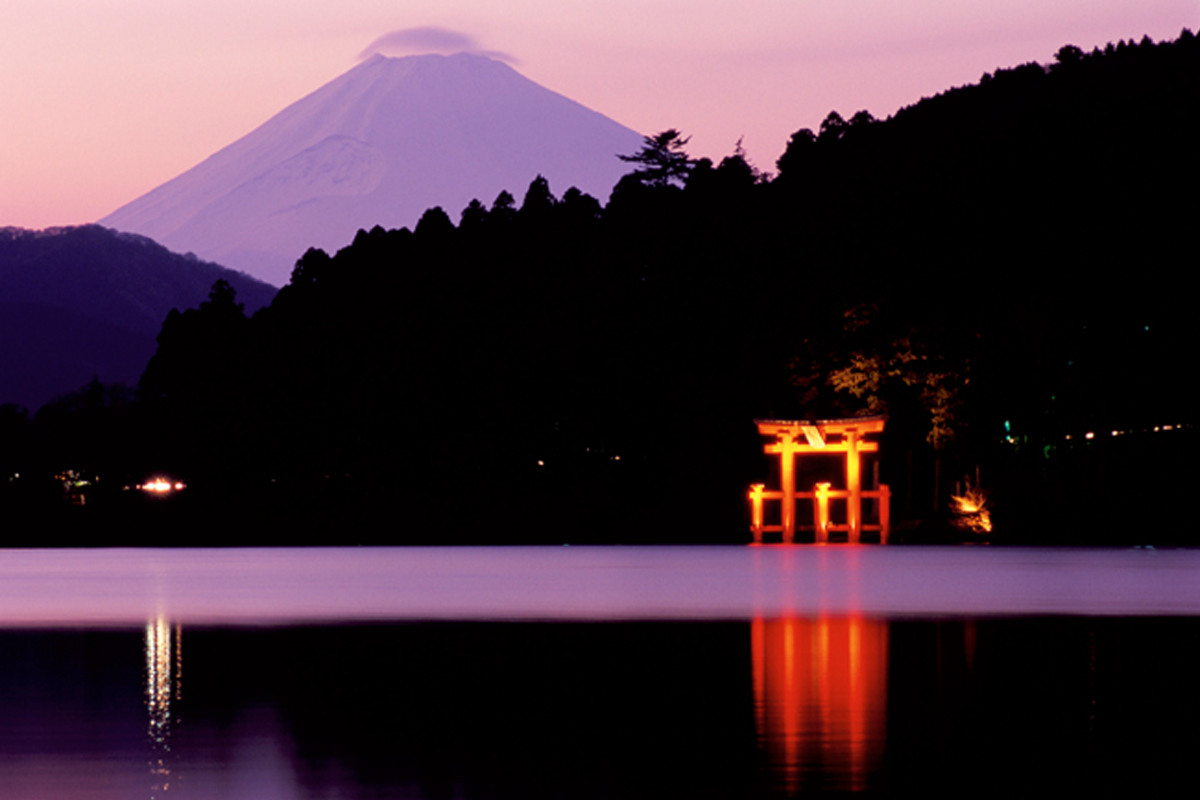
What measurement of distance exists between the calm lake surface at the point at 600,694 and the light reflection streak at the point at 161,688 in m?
0.03

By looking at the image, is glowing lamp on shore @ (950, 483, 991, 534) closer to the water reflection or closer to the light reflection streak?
the water reflection

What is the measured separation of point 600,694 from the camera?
9.60 m

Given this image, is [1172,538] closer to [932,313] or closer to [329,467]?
[932,313]

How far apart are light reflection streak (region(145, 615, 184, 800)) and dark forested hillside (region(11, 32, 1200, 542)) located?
28.5 metres

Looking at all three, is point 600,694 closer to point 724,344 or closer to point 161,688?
point 161,688

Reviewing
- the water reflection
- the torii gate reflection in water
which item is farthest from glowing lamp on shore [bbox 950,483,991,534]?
the water reflection

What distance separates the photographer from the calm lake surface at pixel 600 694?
6.77 metres

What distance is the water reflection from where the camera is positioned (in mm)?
6895

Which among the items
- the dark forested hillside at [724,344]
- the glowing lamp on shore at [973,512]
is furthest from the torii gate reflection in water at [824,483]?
the glowing lamp on shore at [973,512]

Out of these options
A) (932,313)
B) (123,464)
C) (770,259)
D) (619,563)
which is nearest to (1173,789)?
(619,563)

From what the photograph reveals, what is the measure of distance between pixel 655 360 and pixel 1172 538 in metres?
15.8

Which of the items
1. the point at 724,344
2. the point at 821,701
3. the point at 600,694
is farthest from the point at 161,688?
the point at 724,344

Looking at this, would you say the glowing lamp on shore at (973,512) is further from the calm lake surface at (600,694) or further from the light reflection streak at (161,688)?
the light reflection streak at (161,688)

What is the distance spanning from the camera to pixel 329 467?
57719 millimetres
